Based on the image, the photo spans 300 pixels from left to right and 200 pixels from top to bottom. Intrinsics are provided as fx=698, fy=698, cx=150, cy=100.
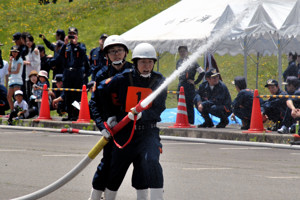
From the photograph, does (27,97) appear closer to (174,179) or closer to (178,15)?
(178,15)

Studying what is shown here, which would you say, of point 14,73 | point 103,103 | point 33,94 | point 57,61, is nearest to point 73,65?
point 57,61

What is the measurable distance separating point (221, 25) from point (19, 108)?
587 cm

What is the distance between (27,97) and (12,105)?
549 mm

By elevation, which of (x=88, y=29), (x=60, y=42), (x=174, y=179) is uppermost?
(x=88, y=29)

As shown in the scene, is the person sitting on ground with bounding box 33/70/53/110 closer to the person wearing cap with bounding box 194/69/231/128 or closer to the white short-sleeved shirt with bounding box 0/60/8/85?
the white short-sleeved shirt with bounding box 0/60/8/85

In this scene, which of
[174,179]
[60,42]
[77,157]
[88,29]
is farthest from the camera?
[88,29]

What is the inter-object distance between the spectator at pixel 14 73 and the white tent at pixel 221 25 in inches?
126

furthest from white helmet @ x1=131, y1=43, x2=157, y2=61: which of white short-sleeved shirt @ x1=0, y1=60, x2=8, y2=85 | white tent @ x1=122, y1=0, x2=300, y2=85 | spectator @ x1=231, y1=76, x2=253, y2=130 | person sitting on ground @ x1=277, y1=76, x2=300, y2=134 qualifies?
white short-sleeved shirt @ x1=0, y1=60, x2=8, y2=85

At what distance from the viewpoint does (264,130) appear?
14.8 m

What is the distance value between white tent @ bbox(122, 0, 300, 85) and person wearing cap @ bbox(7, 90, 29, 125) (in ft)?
11.6

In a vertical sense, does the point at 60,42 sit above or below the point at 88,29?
below

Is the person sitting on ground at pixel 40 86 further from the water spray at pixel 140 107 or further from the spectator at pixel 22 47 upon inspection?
the water spray at pixel 140 107

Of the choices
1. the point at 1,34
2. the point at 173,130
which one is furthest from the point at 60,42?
the point at 1,34

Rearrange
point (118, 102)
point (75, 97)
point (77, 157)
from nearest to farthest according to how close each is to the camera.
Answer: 1. point (118, 102)
2. point (77, 157)
3. point (75, 97)
